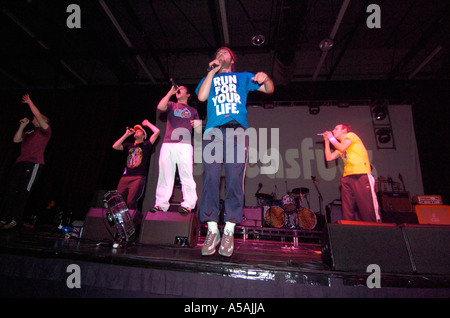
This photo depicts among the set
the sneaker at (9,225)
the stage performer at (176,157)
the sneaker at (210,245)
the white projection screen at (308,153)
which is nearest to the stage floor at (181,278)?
the sneaker at (210,245)

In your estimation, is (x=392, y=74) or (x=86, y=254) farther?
(x=392, y=74)

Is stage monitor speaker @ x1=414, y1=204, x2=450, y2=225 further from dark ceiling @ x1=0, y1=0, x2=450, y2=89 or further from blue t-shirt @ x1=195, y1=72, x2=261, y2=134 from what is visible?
blue t-shirt @ x1=195, y1=72, x2=261, y2=134

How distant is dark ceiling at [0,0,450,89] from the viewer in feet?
19.5

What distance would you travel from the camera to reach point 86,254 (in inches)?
69.3

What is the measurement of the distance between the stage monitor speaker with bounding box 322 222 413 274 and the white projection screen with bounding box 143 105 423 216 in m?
5.64

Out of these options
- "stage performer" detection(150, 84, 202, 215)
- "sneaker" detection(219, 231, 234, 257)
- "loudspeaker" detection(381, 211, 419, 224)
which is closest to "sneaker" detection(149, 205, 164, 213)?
"stage performer" detection(150, 84, 202, 215)

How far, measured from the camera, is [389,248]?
1599mm

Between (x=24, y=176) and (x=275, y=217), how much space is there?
5.64 meters

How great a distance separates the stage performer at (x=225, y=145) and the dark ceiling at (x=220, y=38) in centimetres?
364

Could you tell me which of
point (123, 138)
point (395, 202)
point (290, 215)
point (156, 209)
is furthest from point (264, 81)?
point (395, 202)

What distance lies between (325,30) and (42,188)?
1038cm

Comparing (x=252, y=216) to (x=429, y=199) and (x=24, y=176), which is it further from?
(x=24, y=176)
